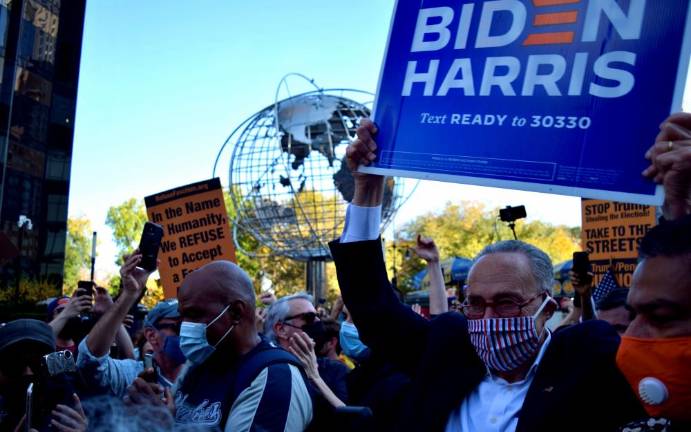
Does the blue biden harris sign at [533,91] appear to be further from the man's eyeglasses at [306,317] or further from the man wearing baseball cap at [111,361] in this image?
the man's eyeglasses at [306,317]

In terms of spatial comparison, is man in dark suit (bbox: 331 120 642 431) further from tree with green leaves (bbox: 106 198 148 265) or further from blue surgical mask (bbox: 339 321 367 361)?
tree with green leaves (bbox: 106 198 148 265)

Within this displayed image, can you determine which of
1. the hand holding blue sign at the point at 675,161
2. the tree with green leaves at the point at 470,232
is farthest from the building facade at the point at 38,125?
the tree with green leaves at the point at 470,232

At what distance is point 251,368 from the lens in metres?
2.57

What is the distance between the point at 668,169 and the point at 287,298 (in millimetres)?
3555

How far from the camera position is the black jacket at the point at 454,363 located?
1986mm

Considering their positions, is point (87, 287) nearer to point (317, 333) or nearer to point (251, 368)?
point (317, 333)

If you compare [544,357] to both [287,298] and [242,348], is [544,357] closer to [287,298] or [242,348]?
[242,348]

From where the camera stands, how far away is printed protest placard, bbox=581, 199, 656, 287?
698 cm

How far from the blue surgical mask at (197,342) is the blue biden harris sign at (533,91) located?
983 millimetres

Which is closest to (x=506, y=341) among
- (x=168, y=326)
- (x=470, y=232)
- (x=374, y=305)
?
(x=374, y=305)

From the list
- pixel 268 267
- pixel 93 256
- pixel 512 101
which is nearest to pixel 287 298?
pixel 512 101

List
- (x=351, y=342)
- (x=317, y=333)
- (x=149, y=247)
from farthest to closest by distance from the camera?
1. (x=351, y=342)
2. (x=317, y=333)
3. (x=149, y=247)

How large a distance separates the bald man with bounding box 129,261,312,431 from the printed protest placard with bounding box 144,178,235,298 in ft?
14.2

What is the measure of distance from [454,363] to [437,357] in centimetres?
6
